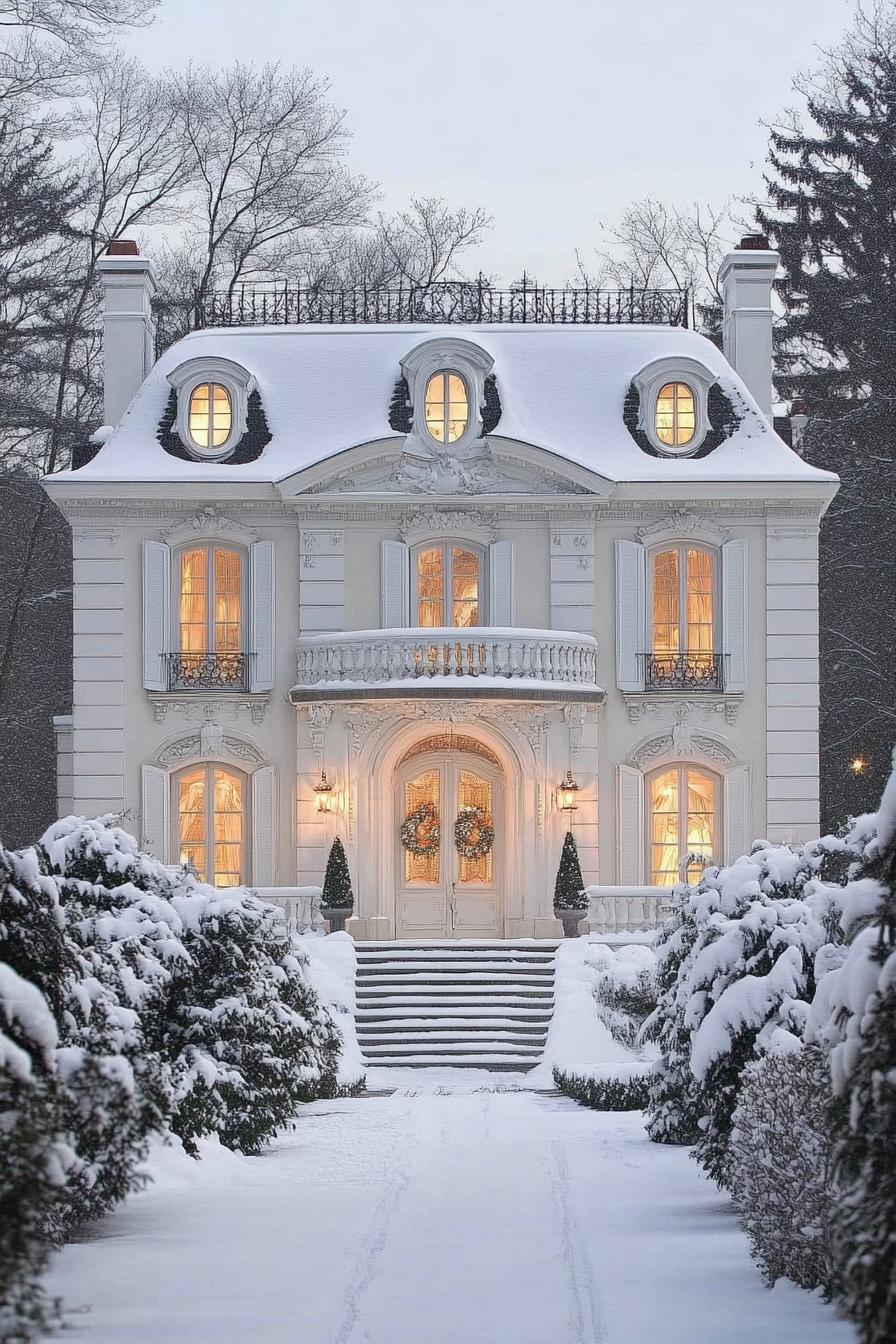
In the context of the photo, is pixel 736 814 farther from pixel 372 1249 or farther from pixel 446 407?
pixel 372 1249

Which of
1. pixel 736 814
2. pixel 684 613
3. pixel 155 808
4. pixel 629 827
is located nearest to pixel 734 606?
pixel 684 613

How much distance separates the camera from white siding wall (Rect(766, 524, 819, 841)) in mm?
25828

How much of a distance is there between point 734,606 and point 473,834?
4.47m

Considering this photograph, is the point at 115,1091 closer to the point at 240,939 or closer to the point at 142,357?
the point at 240,939

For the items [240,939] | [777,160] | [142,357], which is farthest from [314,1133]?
[777,160]

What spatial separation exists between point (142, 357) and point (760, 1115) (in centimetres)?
2009

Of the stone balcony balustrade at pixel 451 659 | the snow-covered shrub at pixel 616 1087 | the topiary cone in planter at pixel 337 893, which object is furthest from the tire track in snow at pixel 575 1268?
the stone balcony balustrade at pixel 451 659

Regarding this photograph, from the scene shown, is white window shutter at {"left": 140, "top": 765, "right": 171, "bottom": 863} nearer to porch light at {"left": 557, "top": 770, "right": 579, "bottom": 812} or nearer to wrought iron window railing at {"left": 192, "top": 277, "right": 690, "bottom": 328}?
porch light at {"left": 557, "top": 770, "right": 579, "bottom": 812}

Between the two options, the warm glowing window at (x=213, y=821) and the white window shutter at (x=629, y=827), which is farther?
the warm glowing window at (x=213, y=821)

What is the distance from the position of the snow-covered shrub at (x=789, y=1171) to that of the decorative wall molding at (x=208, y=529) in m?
17.1

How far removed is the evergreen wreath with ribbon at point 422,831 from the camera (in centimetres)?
2567

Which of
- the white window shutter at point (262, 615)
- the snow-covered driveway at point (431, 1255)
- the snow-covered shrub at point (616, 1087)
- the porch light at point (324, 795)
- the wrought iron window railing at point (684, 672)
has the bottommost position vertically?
the snow-covered shrub at point (616, 1087)

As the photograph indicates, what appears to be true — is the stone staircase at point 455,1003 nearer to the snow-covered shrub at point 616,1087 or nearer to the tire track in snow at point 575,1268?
the snow-covered shrub at point 616,1087

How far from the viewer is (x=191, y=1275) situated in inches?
357
